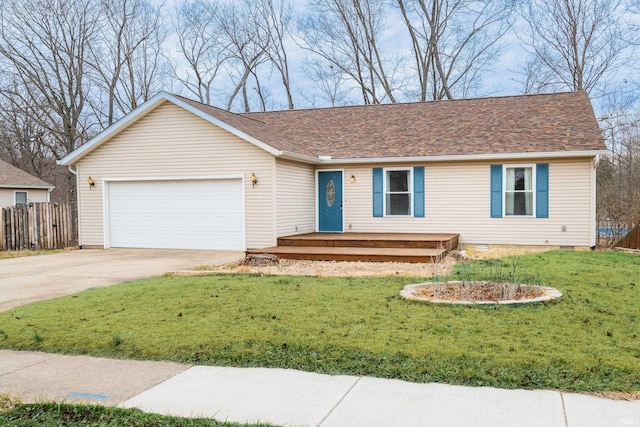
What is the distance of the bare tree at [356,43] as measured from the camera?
28469mm

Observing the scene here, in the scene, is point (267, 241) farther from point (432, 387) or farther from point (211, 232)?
point (432, 387)

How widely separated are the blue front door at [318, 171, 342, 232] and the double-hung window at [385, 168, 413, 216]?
1440 millimetres

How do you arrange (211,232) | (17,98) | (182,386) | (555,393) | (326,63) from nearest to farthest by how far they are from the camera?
(555,393) < (182,386) < (211,232) < (17,98) < (326,63)

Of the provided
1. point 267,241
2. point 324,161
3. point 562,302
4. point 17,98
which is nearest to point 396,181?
point 324,161

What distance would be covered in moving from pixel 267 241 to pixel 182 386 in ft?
32.3

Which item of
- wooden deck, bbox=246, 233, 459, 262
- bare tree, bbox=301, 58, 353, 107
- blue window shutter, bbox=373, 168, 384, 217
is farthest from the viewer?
bare tree, bbox=301, 58, 353, 107

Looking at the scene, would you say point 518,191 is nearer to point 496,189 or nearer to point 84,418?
point 496,189

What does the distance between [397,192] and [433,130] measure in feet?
7.83

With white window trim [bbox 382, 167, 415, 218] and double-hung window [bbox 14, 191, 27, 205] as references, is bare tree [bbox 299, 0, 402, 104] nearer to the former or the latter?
white window trim [bbox 382, 167, 415, 218]

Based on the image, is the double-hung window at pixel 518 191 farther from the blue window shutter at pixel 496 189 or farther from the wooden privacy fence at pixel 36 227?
the wooden privacy fence at pixel 36 227

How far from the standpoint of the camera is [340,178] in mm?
15969

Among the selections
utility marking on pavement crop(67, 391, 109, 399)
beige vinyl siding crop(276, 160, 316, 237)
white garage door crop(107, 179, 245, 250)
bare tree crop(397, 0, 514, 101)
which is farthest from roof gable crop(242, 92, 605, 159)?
utility marking on pavement crop(67, 391, 109, 399)

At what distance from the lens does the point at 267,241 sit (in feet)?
46.3

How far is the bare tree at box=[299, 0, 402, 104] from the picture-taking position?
28469 mm
